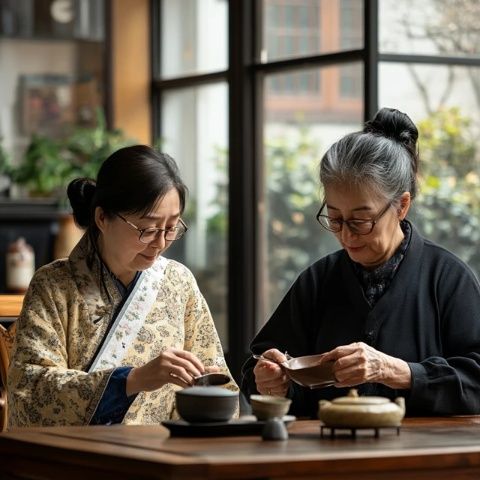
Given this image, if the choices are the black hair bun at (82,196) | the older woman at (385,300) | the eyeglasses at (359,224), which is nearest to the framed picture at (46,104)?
the black hair bun at (82,196)

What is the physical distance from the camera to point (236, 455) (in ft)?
7.00

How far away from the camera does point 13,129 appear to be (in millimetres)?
6613

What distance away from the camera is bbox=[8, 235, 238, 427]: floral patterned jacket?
9.46ft

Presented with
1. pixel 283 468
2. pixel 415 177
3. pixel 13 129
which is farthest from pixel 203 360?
pixel 13 129

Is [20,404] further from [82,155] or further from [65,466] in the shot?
[82,155]

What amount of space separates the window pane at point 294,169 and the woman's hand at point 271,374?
311 centimetres

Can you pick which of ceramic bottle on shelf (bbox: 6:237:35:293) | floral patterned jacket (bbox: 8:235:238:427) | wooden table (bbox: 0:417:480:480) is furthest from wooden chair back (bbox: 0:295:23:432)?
ceramic bottle on shelf (bbox: 6:237:35:293)

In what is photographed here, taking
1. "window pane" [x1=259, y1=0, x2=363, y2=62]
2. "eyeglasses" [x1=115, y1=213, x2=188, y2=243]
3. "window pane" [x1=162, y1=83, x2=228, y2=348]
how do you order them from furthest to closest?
"window pane" [x1=162, y1=83, x2=228, y2=348] < "window pane" [x1=259, y1=0, x2=363, y2=62] < "eyeglasses" [x1=115, y1=213, x2=188, y2=243]

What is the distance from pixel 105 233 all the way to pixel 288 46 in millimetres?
3227

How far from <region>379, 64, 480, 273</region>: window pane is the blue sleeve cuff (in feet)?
9.89

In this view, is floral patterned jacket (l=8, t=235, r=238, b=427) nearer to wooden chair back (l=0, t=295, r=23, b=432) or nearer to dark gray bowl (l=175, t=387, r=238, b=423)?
wooden chair back (l=0, t=295, r=23, b=432)

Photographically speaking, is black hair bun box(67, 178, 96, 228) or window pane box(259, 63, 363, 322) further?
window pane box(259, 63, 363, 322)

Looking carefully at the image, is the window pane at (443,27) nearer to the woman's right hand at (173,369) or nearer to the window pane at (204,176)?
the window pane at (204,176)

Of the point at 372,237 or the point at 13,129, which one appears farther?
the point at 13,129
